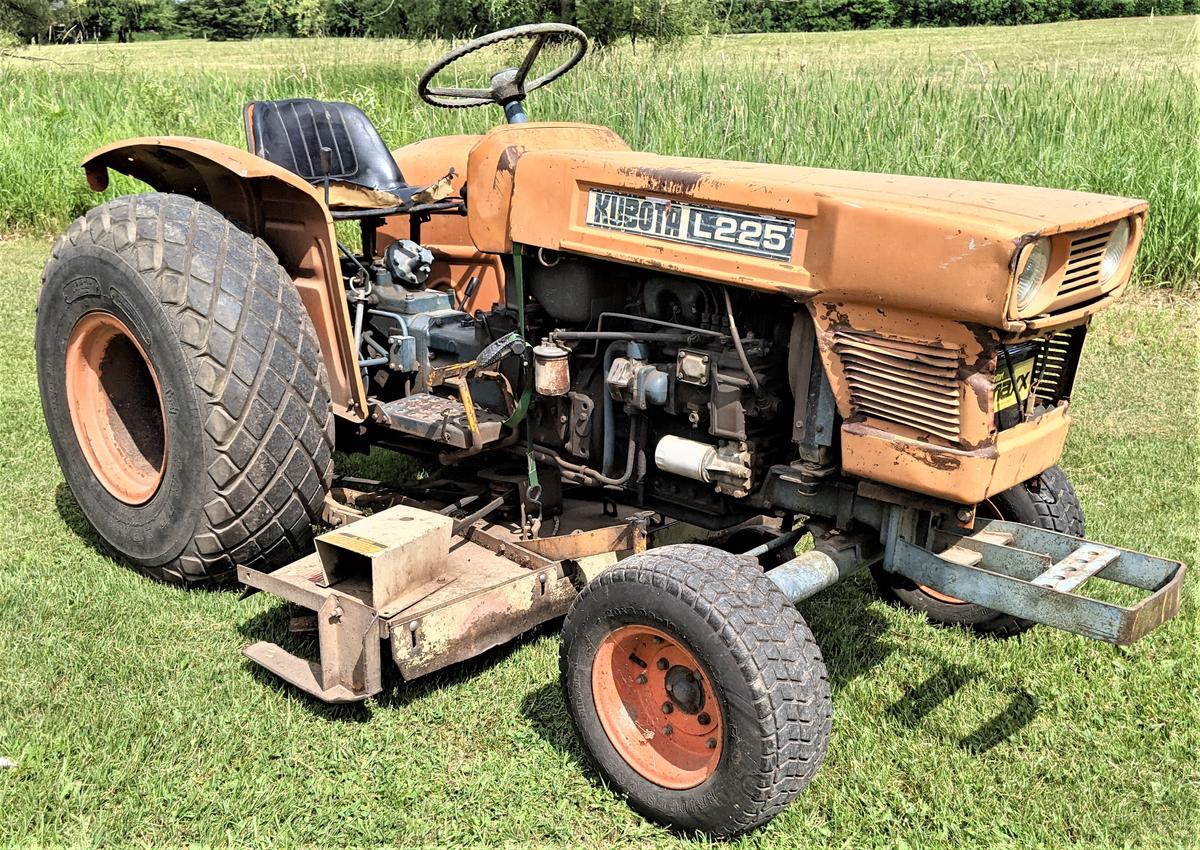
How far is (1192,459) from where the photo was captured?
478 cm

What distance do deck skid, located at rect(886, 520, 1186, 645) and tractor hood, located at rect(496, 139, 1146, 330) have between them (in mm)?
654

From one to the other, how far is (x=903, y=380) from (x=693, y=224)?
2.21 ft

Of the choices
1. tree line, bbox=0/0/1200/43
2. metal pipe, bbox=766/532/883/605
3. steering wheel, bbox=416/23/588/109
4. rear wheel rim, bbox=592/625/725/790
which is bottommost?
rear wheel rim, bbox=592/625/725/790

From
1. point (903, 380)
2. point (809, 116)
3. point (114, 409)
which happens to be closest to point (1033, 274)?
point (903, 380)

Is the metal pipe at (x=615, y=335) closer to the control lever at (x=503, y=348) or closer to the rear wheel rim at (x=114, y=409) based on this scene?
the control lever at (x=503, y=348)

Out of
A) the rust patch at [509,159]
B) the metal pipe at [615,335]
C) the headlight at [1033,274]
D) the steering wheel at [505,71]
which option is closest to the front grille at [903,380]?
the headlight at [1033,274]

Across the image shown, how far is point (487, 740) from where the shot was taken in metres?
2.87

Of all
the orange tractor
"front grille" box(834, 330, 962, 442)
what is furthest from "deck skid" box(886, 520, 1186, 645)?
"front grille" box(834, 330, 962, 442)

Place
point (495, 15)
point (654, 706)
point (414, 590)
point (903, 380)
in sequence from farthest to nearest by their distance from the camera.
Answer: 1. point (495, 15)
2. point (414, 590)
3. point (654, 706)
4. point (903, 380)

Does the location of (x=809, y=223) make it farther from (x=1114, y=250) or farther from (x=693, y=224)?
(x=1114, y=250)

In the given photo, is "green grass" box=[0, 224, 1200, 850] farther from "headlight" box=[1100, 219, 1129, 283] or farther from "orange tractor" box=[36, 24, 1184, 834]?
"headlight" box=[1100, 219, 1129, 283]

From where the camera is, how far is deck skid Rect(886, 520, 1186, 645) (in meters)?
2.34

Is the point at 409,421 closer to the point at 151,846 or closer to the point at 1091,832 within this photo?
the point at 151,846

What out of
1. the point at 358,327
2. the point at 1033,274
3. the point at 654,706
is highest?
the point at 1033,274
